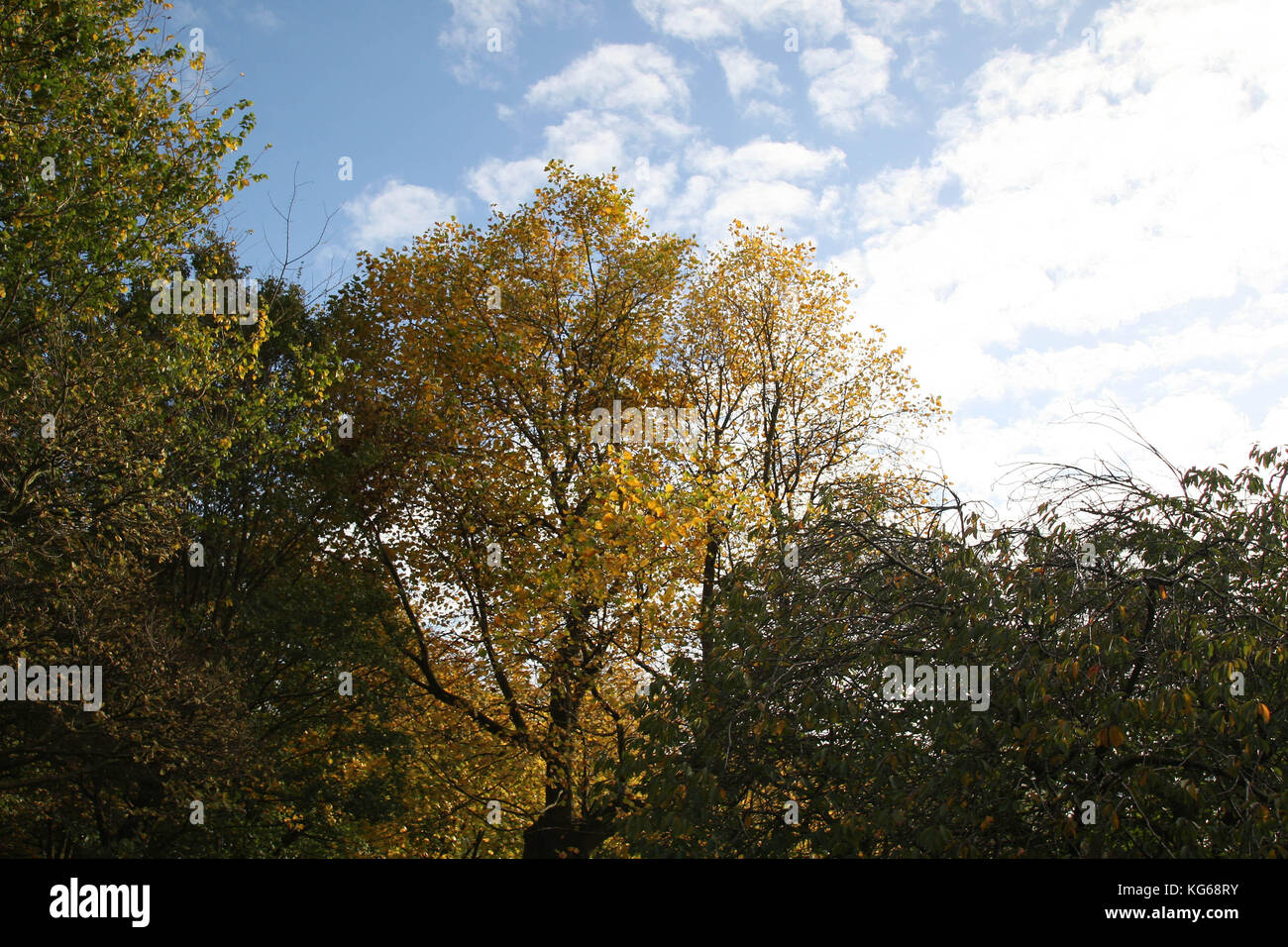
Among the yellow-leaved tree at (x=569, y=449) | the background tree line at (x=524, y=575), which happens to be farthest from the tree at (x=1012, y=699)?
the yellow-leaved tree at (x=569, y=449)

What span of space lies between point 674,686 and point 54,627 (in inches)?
287

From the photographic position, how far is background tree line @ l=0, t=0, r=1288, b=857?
6617 millimetres

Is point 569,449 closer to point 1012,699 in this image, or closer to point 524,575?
point 524,575

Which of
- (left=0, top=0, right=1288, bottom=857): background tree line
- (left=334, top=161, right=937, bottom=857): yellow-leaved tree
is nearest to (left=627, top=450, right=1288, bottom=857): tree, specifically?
(left=0, top=0, right=1288, bottom=857): background tree line

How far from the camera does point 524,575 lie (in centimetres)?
1477

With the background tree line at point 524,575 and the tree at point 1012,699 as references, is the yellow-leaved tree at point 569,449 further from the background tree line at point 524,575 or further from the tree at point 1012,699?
the tree at point 1012,699

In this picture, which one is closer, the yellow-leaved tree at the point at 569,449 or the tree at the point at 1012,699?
the tree at the point at 1012,699

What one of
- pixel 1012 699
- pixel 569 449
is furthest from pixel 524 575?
pixel 1012 699

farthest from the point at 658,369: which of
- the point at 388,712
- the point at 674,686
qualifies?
the point at 674,686

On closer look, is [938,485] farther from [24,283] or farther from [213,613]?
[213,613]

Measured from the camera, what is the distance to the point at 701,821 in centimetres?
753

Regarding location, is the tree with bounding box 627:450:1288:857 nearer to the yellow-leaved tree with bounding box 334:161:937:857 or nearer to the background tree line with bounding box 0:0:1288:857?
the background tree line with bounding box 0:0:1288:857

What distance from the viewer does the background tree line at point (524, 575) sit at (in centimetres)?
662

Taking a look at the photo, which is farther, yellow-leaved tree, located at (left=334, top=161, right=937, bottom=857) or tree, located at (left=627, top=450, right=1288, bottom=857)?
yellow-leaved tree, located at (left=334, top=161, right=937, bottom=857)
